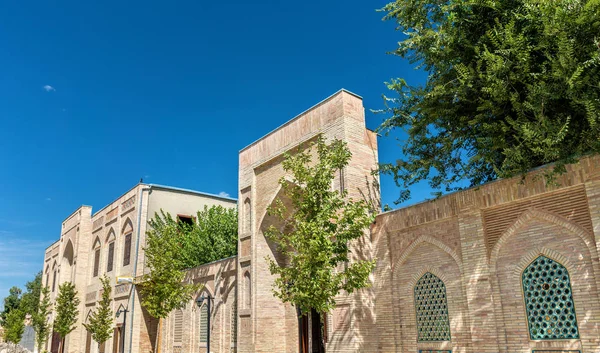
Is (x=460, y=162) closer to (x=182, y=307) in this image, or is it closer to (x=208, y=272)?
(x=208, y=272)

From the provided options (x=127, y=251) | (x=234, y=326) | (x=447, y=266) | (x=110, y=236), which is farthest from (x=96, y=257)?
(x=447, y=266)

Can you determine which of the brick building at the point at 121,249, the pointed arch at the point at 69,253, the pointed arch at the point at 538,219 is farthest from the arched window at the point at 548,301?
the pointed arch at the point at 69,253

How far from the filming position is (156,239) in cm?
1742

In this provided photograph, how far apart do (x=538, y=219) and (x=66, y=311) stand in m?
23.6

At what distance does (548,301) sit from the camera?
8.00m

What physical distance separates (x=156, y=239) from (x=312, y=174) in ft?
29.1

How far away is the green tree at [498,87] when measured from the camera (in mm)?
7547

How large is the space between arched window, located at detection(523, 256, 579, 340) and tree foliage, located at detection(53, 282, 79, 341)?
74.7 ft

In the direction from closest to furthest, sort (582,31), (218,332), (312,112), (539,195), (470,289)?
1. (582,31)
2. (539,195)
3. (470,289)
4. (312,112)
5. (218,332)

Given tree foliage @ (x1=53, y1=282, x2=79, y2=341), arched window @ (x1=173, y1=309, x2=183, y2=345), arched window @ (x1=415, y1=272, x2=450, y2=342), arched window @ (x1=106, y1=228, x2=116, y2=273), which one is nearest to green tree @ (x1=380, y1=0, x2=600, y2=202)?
arched window @ (x1=415, y1=272, x2=450, y2=342)

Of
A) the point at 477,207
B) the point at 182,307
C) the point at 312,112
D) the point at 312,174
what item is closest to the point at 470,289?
the point at 477,207

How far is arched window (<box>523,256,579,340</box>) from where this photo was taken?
7727 mm

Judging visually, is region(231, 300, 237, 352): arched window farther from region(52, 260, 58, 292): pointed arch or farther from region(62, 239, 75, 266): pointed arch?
region(52, 260, 58, 292): pointed arch

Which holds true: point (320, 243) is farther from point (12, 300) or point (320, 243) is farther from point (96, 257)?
point (12, 300)
